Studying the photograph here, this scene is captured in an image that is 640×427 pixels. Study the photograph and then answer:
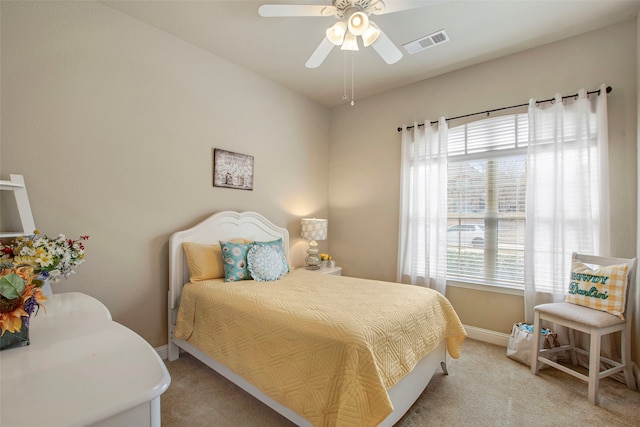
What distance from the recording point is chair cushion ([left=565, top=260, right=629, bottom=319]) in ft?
6.88

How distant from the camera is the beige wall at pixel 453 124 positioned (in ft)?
7.79

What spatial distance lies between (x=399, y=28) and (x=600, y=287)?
2.60 metres

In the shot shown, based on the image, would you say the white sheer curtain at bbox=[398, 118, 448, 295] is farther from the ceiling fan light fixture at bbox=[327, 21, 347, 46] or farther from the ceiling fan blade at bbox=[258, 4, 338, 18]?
the ceiling fan blade at bbox=[258, 4, 338, 18]

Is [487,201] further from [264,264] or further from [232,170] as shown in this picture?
[232,170]

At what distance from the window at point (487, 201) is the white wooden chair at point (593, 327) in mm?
573

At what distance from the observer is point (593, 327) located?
197 centimetres

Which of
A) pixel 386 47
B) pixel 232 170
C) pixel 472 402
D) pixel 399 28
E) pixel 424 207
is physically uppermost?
pixel 399 28

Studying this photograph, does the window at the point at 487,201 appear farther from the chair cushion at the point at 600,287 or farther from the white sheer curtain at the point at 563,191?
the chair cushion at the point at 600,287

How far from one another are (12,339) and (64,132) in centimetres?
170

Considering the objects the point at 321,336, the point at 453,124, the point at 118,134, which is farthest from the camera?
the point at 453,124

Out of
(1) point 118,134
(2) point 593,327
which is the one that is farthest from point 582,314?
(1) point 118,134

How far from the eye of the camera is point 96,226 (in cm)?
220

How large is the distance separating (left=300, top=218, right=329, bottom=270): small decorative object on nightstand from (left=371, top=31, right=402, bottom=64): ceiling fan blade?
6.57 feet

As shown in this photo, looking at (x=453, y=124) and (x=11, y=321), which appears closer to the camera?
(x=11, y=321)
